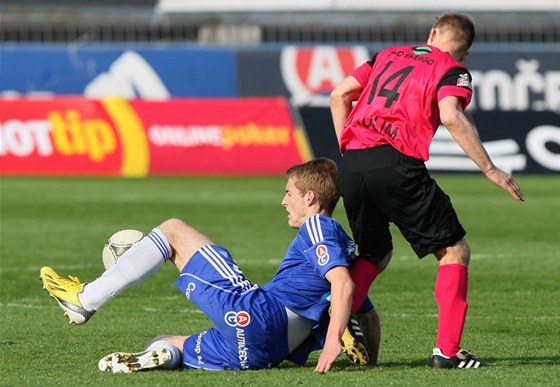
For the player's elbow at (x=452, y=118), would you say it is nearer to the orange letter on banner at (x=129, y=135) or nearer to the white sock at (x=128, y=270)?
the white sock at (x=128, y=270)

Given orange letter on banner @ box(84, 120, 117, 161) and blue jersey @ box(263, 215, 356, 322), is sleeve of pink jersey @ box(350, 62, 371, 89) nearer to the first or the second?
blue jersey @ box(263, 215, 356, 322)

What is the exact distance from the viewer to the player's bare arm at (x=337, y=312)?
636 cm

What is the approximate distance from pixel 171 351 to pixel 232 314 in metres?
0.44

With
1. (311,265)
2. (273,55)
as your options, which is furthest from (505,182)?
(273,55)

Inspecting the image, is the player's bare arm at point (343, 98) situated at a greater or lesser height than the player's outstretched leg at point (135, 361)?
greater

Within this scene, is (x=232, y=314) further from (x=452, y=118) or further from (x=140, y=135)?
(x=140, y=135)

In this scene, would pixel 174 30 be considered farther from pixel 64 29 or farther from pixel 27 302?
pixel 27 302

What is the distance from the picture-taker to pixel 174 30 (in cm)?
3859

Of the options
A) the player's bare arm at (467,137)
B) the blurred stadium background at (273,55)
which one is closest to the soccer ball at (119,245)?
the player's bare arm at (467,137)

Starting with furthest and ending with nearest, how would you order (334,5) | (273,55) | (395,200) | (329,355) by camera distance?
(334,5)
(273,55)
(395,200)
(329,355)

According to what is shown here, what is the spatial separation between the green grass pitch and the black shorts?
0.70m

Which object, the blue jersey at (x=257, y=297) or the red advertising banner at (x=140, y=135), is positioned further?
the red advertising banner at (x=140, y=135)

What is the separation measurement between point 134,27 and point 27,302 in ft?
93.4

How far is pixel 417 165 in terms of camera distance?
6883 mm
